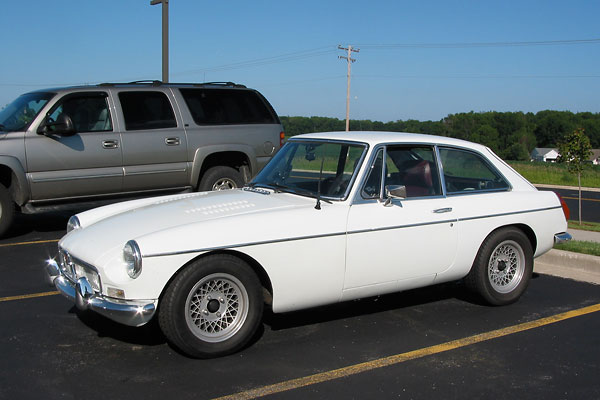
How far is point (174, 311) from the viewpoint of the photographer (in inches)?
159

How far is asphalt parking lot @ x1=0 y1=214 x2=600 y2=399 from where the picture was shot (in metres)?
3.80

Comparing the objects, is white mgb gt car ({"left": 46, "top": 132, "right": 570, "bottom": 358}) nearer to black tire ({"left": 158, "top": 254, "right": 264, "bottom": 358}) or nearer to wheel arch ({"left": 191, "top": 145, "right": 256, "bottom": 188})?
black tire ({"left": 158, "top": 254, "right": 264, "bottom": 358})

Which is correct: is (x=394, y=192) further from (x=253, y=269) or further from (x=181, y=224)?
(x=181, y=224)

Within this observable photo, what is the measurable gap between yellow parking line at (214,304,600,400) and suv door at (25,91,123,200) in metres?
5.72

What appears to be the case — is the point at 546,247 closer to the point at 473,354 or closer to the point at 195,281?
the point at 473,354

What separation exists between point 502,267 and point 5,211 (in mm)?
6398

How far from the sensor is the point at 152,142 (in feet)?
29.9

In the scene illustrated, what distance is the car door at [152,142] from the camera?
353 inches

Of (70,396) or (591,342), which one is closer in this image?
(70,396)

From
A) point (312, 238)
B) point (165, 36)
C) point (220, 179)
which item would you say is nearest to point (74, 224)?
point (312, 238)

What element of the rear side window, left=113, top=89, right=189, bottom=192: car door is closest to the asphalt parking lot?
left=113, top=89, right=189, bottom=192: car door

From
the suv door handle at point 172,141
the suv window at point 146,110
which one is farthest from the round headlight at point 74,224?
the suv door handle at point 172,141

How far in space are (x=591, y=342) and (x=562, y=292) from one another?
1.50 meters

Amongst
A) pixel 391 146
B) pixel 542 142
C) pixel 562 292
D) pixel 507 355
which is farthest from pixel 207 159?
pixel 542 142
